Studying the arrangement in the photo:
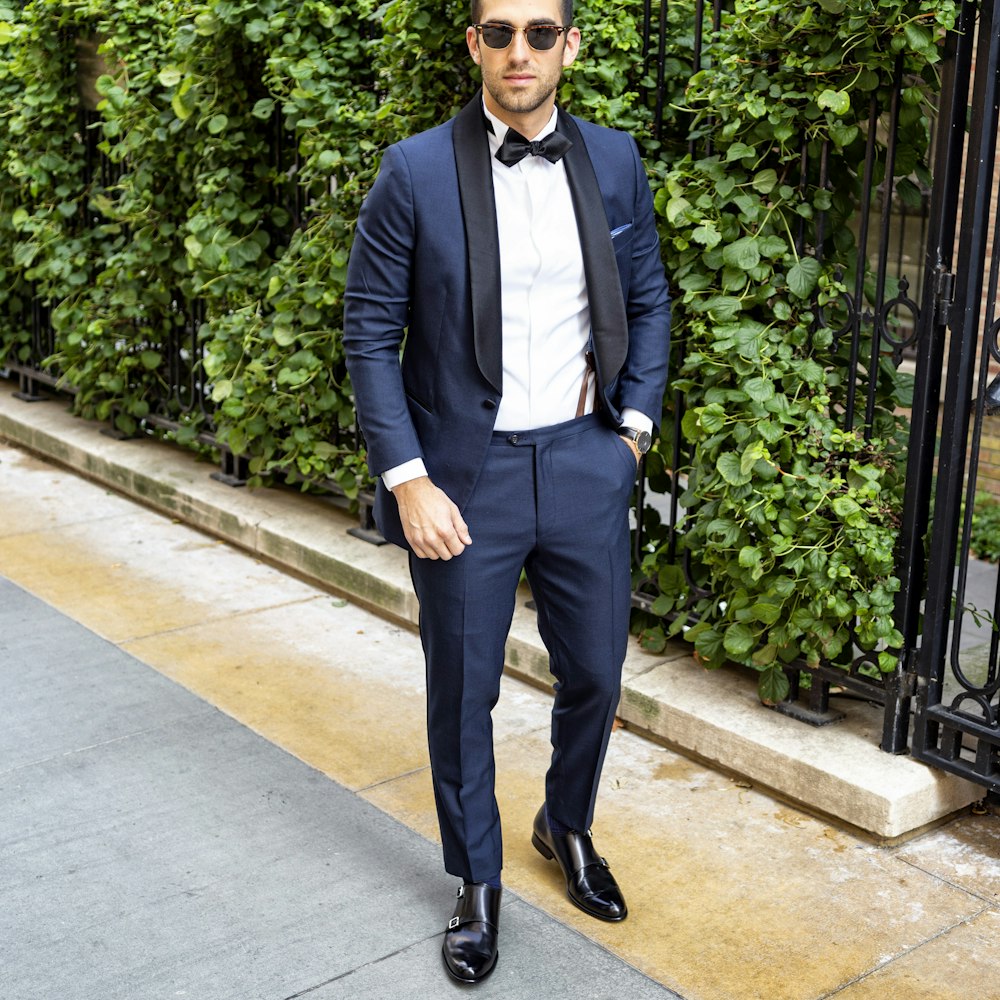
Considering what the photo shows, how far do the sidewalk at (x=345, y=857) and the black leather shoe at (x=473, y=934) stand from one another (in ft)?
0.16

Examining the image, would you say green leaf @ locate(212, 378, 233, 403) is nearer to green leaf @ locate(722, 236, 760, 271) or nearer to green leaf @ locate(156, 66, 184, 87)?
green leaf @ locate(156, 66, 184, 87)

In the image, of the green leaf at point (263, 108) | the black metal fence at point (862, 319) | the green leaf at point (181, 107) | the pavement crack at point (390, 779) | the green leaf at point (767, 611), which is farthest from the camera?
the green leaf at point (181, 107)

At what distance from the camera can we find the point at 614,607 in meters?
3.38

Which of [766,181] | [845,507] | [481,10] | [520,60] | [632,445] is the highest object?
[481,10]

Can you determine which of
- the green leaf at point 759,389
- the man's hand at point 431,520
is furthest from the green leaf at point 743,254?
the man's hand at point 431,520

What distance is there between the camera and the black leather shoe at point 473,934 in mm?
3236

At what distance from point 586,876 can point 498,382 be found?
126cm

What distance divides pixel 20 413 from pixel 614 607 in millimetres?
5626

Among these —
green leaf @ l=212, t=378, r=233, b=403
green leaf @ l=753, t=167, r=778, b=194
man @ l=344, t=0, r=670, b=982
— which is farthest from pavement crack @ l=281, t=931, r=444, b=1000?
green leaf @ l=212, t=378, r=233, b=403

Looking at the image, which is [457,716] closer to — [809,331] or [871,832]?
[871,832]

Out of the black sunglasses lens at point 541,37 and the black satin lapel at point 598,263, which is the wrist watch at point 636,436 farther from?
the black sunglasses lens at point 541,37

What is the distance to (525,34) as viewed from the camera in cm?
301

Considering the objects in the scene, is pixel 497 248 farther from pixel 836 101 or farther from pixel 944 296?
pixel 944 296

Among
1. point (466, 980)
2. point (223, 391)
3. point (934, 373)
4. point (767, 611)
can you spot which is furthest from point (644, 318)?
point (223, 391)
